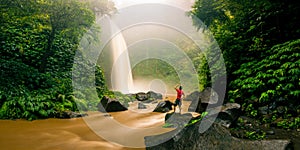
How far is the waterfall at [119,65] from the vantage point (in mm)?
24047

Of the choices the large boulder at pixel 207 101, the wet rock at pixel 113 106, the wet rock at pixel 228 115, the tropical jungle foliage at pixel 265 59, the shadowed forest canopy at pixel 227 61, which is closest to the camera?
the wet rock at pixel 228 115

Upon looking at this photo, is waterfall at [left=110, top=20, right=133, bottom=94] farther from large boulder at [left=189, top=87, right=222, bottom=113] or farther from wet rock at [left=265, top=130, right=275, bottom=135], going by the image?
wet rock at [left=265, top=130, right=275, bottom=135]

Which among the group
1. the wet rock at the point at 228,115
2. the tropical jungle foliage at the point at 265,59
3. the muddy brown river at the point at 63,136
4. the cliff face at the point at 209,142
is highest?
the tropical jungle foliage at the point at 265,59

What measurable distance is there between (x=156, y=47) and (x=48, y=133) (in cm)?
7968

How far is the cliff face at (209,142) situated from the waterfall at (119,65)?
1903 cm

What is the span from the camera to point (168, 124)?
7613 millimetres

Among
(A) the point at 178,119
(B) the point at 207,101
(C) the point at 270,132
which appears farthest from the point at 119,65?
(C) the point at 270,132

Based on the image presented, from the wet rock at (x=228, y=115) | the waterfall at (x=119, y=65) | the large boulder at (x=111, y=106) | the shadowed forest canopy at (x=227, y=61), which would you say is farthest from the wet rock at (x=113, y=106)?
the waterfall at (x=119, y=65)

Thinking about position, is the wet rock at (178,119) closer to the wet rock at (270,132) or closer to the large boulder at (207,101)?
the wet rock at (270,132)

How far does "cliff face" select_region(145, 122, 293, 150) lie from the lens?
3795 mm

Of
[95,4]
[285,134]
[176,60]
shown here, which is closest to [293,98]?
[285,134]

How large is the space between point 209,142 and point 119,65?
871 inches

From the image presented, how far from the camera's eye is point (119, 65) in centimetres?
2548

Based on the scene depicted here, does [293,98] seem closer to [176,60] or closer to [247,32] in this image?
[247,32]
